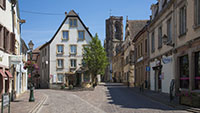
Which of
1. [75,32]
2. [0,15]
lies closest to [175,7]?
[0,15]

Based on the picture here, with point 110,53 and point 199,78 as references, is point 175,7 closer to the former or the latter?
point 199,78

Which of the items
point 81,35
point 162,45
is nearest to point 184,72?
point 162,45

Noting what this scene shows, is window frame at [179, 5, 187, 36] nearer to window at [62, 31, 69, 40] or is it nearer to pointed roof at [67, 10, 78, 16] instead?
pointed roof at [67, 10, 78, 16]

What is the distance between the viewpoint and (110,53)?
116750mm

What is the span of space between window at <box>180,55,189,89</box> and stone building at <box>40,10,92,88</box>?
28.5 meters

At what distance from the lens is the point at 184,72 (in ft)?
67.6

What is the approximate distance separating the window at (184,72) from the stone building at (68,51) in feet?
93.6

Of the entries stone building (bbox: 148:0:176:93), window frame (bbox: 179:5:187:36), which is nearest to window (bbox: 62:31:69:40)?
stone building (bbox: 148:0:176:93)

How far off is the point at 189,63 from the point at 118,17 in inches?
3751

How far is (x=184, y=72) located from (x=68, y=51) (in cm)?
3128

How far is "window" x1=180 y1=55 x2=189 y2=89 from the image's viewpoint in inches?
784

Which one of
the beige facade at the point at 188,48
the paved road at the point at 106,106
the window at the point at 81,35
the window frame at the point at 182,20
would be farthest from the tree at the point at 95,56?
the window frame at the point at 182,20

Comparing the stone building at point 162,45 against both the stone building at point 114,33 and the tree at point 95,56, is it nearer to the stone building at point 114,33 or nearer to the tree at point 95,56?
the tree at point 95,56

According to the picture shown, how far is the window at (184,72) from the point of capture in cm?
1992
